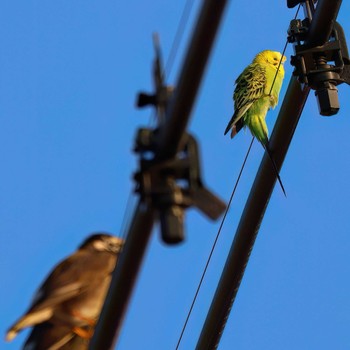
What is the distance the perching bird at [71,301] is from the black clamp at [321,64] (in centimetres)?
133

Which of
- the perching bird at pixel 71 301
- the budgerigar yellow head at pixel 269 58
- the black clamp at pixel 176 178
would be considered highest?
the budgerigar yellow head at pixel 269 58

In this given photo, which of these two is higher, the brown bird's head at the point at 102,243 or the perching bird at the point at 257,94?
the perching bird at the point at 257,94

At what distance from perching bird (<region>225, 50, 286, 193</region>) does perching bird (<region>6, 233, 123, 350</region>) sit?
1460mm

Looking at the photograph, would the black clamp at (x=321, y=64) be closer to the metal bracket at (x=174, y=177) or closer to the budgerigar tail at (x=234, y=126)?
the metal bracket at (x=174, y=177)

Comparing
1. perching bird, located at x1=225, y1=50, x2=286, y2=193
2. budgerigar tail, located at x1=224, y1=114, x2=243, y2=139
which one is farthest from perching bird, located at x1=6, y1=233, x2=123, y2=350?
budgerigar tail, located at x1=224, y1=114, x2=243, y2=139

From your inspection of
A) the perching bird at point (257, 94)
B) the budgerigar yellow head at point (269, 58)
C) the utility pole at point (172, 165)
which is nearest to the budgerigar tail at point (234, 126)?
the perching bird at point (257, 94)

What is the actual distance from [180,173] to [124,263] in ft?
1.29

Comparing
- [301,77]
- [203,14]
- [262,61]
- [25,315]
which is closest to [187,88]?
[203,14]

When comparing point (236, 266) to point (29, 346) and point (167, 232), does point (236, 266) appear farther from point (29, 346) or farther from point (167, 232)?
point (167, 232)

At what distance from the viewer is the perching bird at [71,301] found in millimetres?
5527

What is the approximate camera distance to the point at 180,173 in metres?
4.02

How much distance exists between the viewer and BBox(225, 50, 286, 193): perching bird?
8469 millimetres

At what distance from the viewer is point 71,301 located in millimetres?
6047

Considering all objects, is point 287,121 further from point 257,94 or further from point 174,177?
point 257,94
